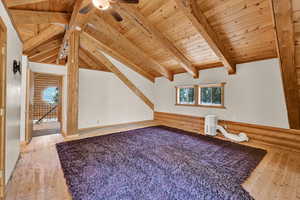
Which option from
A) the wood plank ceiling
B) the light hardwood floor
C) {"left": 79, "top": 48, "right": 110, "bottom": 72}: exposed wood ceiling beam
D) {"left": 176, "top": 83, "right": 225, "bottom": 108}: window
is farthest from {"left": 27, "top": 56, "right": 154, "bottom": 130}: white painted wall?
the light hardwood floor

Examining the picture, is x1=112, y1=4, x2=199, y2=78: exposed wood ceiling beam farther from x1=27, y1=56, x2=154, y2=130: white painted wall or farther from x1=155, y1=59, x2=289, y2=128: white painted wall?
x1=27, y1=56, x2=154, y2=130: white painted wall

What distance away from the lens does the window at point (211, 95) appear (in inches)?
175

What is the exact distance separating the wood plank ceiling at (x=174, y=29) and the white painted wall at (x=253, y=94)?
288 mm

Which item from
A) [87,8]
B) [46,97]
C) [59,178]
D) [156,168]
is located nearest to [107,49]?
[87,8]

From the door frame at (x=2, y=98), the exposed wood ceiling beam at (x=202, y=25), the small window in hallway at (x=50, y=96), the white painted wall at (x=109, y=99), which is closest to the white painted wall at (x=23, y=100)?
the white painted wall at (x=109, y=99)

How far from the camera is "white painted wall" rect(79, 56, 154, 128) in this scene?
16.3 feet

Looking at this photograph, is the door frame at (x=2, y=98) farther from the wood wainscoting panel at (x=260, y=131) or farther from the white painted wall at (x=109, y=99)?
the wood wainscoting panel at (x=260, y=131)

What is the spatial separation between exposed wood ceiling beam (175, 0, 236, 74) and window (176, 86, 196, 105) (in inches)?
71.3

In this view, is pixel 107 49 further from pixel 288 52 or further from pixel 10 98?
pixel 288 52

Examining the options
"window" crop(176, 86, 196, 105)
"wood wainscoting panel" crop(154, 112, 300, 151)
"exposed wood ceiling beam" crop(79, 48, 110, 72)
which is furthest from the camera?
"window" crop(176, 86, 196, 105)

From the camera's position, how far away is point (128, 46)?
4.82m

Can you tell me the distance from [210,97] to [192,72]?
3.70 feet

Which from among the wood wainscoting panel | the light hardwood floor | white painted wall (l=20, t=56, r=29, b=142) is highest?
white painted wall (l=20, t=56, r=29, b=142)

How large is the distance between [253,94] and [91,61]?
5713 mm
